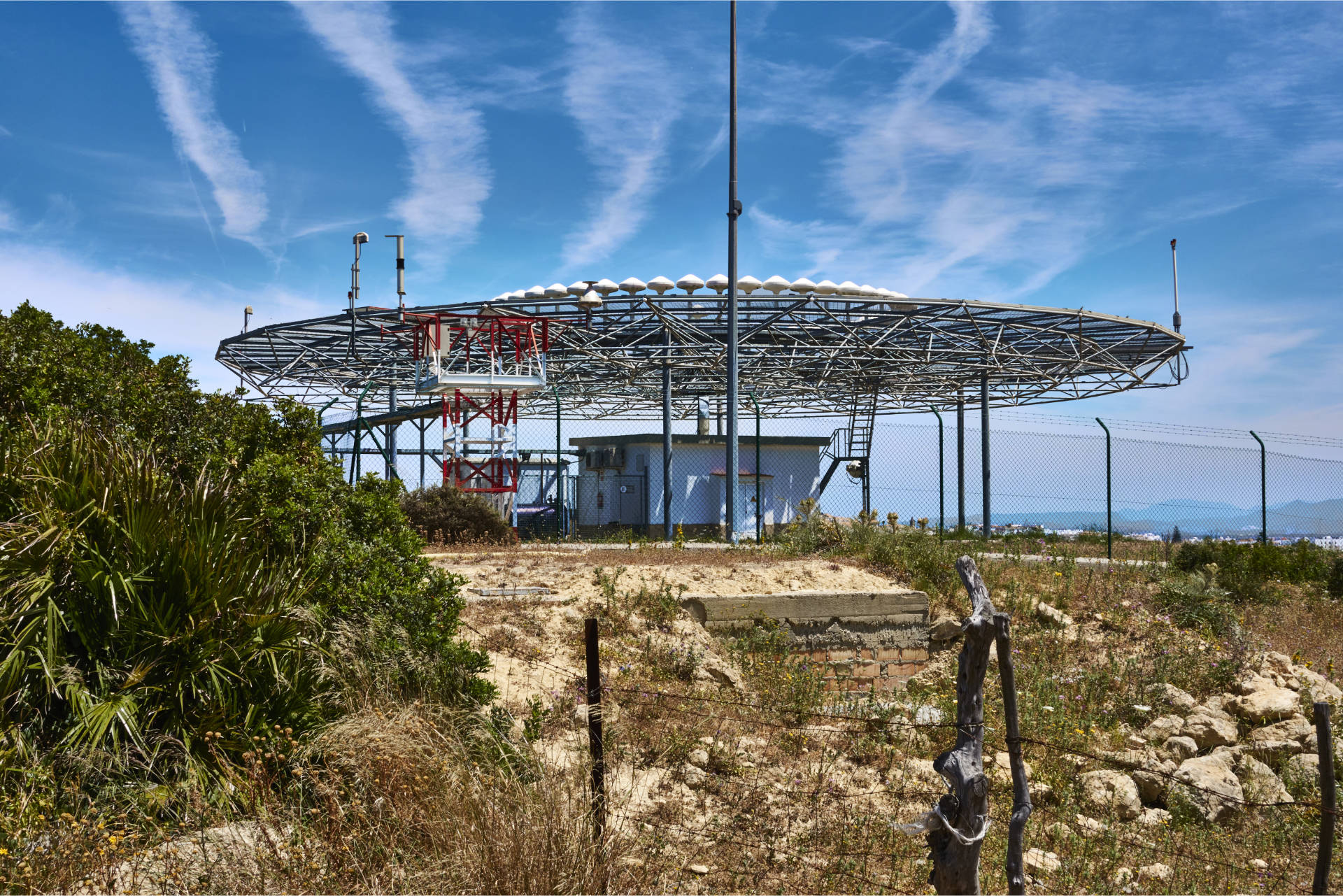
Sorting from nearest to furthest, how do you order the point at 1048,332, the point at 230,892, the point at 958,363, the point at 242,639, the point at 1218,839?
the point at 230,892
the point at 242,639
the point at 1218,839
the point at 1048,332
the point at 958,363

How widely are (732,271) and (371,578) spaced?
39.2 ft

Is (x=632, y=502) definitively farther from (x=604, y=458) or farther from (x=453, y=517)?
(x=453, y=517)

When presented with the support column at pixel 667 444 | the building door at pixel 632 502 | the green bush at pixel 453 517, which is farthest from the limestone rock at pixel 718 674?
the building door at pixel 632 502

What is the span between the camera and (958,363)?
104ft

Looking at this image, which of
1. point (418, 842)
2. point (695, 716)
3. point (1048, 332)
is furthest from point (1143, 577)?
point (1048, 332)

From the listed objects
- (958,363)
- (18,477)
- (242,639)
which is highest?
(958,363)

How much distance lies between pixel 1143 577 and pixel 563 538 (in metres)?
10.4

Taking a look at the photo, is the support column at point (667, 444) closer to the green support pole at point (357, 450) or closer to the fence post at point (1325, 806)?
the green support pole at point (357, 450)

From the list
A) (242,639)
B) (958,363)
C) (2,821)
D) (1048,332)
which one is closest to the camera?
(2,821)

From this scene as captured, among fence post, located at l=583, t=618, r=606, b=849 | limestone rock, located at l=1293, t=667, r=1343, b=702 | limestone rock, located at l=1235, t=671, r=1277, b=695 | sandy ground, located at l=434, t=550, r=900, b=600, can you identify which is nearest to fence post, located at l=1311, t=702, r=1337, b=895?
fence post, located at l=583, t=618, r=606, b=849

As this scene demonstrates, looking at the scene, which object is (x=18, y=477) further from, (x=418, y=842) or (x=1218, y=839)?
(x=1218, y=839)

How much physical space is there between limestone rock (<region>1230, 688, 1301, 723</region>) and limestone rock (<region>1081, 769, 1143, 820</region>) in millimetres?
2878

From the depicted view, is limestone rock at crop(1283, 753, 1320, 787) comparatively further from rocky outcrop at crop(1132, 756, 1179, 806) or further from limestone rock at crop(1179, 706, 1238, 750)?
rocky outcrop at crop(1132, 756, 1179, 806)

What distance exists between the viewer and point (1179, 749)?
8609 mm
